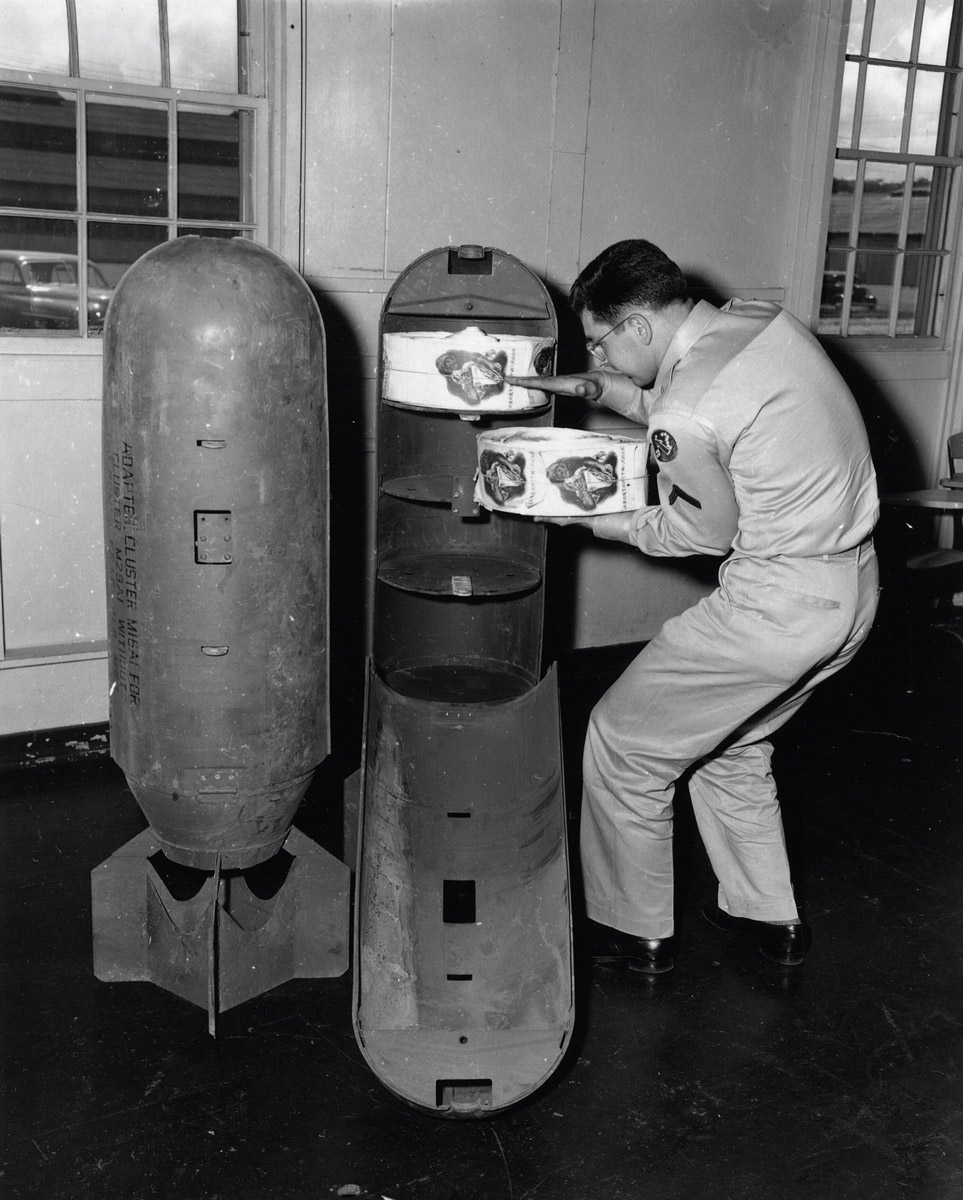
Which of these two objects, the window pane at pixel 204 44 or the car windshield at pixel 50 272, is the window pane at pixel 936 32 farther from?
the car windshield at pixel 50 272

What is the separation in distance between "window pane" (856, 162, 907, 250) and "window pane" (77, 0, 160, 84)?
3.35 m

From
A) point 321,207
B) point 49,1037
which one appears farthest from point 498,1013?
point 321,207

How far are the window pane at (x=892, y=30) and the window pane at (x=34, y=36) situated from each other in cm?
362

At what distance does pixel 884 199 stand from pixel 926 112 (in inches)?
17.4

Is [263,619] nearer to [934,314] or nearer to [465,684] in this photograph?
[465,684]

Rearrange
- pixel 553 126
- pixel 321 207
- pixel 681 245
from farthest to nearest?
pixel 681 245, pixel 553 126, pixel 321 207

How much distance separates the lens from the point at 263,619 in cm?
253

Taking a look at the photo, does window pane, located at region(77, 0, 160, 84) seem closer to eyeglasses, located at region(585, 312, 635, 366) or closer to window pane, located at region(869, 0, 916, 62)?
eyeglasses, located at region(585, 312, 635, 366)

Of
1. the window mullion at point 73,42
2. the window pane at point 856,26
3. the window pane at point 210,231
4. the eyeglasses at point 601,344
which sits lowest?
the eyeglasses at point 601,344

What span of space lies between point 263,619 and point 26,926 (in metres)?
1.07

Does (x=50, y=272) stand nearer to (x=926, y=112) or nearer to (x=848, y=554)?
(x=848, y=554)

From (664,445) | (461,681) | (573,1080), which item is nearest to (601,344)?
(664,445)

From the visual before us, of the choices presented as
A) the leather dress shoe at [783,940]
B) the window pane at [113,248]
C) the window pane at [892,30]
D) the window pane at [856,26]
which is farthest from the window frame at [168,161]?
the window pane at [113,248]

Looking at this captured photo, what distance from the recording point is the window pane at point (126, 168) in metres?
8.77
